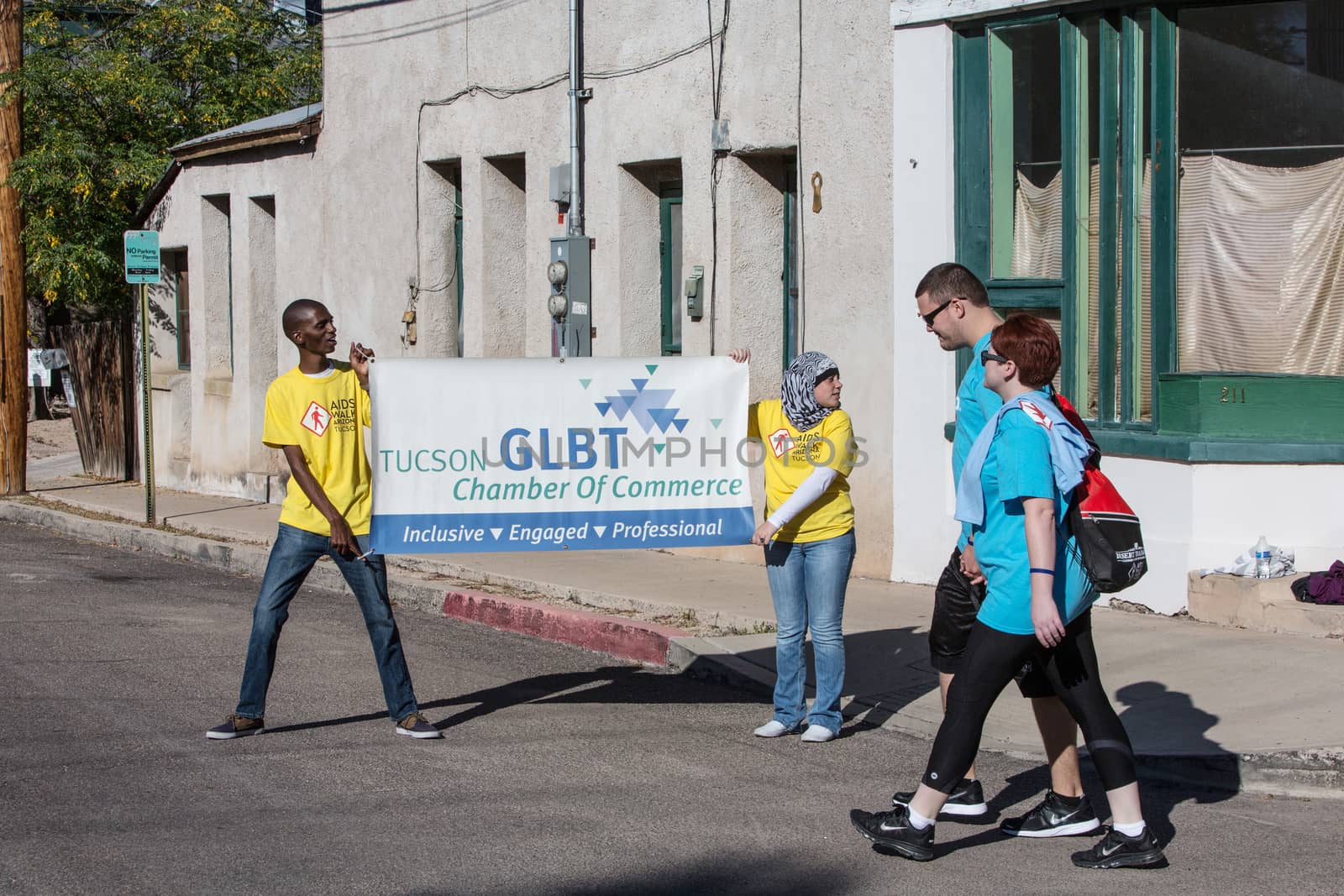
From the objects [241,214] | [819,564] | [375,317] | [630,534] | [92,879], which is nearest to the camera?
[92,879]

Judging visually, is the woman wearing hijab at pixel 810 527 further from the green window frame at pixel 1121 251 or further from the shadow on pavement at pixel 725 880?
the green window frame at pixel 1121 251

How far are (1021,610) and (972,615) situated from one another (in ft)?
2.24

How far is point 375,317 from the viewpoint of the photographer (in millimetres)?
16797

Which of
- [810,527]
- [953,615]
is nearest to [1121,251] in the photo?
[810,527]

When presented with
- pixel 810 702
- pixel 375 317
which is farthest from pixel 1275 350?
pixel 375 317

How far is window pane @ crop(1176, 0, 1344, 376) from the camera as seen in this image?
927cm

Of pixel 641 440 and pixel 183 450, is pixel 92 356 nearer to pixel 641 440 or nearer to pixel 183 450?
pixel 183 450

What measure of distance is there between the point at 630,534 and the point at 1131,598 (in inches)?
149

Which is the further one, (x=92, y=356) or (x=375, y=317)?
(x=92, y=356)

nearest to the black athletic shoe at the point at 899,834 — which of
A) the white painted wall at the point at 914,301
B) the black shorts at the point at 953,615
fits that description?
the black shorts at the point at 953,615

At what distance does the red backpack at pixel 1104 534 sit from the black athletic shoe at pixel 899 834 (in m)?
1.03

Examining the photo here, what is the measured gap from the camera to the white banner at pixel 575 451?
7258 millimetres

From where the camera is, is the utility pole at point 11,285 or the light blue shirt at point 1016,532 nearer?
the light blue shirt at point 1016,532

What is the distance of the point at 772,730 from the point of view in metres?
7.08
